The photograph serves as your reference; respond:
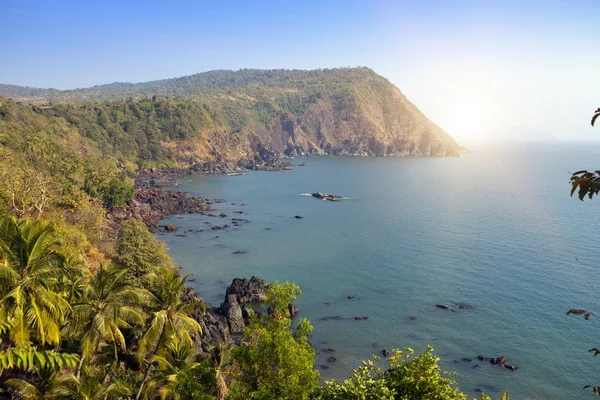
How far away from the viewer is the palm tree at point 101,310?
71.1 feet

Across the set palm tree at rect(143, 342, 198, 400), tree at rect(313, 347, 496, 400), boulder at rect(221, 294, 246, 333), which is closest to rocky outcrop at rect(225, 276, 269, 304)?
boulder at rect(221, 294, 246, 333)

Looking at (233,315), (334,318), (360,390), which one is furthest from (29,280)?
(334,318)

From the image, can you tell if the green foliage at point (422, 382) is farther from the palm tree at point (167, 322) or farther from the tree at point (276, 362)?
the palm tree at point (167, 322)

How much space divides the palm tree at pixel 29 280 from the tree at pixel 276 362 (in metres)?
9.48

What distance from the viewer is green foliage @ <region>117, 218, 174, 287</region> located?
45.0m

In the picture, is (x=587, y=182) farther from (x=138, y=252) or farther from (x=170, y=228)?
(x=170, y=228)

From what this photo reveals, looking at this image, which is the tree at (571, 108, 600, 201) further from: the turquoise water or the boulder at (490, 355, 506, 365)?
the boulder at (490, 355, 506, 365)

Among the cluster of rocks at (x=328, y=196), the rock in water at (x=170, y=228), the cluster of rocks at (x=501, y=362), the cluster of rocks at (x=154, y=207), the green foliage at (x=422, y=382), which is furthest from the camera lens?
the cluster of rocks at (x=328, y=196)

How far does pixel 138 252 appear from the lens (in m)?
46.1

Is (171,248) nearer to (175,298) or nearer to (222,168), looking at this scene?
(175,298)

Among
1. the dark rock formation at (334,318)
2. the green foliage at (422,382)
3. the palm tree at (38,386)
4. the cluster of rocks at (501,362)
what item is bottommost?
the dark rock formation at (334,318)

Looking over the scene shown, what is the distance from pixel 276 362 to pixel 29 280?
39.6 feet

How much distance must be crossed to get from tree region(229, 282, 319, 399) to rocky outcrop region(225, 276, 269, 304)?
3396 cm

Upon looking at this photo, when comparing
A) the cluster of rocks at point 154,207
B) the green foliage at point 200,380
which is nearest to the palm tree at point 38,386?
the green foliage at point 200,380
